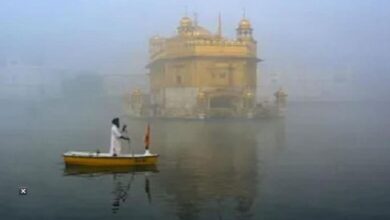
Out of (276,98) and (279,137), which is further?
(276,98)

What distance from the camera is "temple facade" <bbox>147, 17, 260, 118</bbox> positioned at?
137 ft

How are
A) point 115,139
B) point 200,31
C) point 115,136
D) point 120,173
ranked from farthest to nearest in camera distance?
point 200,31 → point 115,139 → point 115,136 → point 120,173

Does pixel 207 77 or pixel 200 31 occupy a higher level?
pixel 200 31

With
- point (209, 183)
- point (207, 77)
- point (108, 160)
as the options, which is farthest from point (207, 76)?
point (209, 183)

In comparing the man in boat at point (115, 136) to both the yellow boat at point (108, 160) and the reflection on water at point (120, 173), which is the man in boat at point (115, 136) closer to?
the yellow boat at point (108, 160)

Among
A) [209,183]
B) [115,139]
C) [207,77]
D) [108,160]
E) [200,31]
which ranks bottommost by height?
[209,183]

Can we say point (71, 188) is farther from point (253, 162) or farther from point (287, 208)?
point (253, 162)

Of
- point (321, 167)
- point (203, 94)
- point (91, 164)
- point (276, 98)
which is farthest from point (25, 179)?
point (276, 98)

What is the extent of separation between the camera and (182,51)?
140 ft

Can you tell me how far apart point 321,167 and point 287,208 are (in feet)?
18.8

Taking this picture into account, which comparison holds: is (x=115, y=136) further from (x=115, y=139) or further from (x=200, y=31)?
(x=200, y=31)

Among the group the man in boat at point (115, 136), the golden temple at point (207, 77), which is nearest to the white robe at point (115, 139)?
the man in boat at point (115, 136)

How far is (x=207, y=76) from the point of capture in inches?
1671

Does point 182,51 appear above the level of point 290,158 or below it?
above
